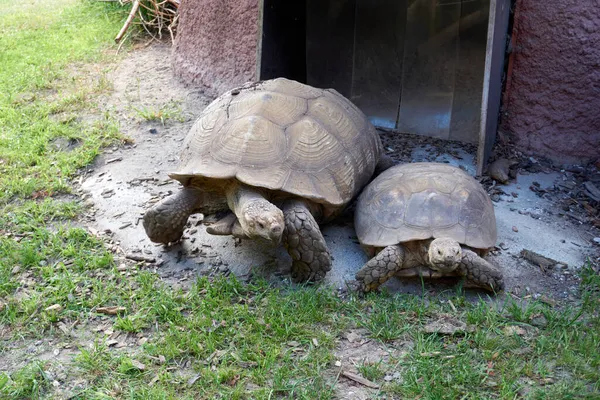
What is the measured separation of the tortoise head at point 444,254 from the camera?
125 inches

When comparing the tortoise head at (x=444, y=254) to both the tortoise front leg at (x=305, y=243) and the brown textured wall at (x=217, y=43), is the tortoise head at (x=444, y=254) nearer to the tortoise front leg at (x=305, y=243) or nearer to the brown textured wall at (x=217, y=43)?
the tortoise front leg at (x=305, y=243)

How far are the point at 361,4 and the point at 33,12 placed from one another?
19.9ft

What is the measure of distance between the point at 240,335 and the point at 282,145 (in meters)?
1.15

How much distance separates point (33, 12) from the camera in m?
9.51

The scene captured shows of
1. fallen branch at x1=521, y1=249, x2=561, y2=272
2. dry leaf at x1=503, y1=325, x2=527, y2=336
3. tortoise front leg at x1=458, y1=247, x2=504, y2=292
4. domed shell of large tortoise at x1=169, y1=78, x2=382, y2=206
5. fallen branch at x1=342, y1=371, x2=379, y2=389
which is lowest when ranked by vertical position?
fallen branch at x1=342, y1=371, x2=379, y2=389

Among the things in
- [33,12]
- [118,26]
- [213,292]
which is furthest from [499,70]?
[33,12]

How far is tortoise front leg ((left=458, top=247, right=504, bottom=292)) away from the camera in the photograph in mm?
3291

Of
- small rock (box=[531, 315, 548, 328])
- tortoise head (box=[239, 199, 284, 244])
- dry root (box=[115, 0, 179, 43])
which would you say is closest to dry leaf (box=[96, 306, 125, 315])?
tortoise head (box=[239, 199, 284, 244])

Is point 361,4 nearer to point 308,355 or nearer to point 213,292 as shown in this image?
point 213,292

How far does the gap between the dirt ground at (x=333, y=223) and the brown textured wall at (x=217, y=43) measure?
0.59 m

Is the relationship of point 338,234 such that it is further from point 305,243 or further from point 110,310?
point 110,310

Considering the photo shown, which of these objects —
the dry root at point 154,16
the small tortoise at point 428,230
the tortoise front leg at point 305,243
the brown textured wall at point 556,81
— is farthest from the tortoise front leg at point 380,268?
the dry root at point 154,16

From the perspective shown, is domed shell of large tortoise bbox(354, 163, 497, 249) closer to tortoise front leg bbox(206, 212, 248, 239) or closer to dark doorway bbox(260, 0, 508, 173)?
tortoise front leg bbox(206, 212, 248, 239)

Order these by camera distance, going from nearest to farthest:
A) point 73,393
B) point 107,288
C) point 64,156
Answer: point 73,393 < point 107,288 < point 64,156
